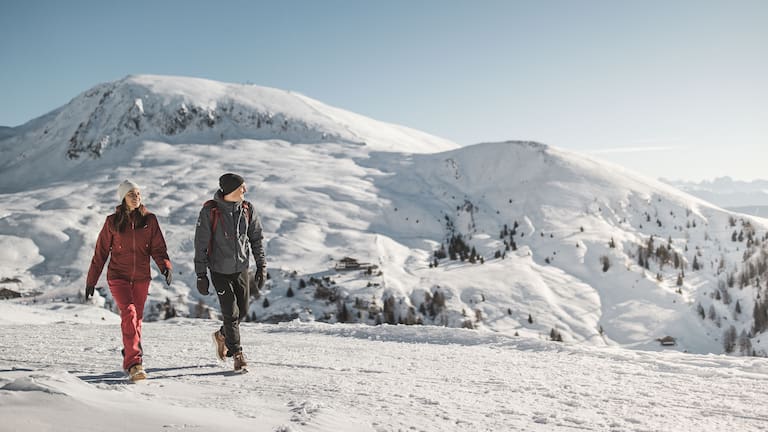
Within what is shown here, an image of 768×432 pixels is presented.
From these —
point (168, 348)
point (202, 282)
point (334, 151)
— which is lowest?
point (168, 348)

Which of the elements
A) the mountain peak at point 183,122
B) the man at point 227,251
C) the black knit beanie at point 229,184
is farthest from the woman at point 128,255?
the mountain peak at point 183,122

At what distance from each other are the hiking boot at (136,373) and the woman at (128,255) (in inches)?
3.1

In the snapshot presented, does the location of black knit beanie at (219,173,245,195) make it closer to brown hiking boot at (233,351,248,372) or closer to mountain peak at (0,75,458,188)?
brown hiking boot at (233,351,248,372)

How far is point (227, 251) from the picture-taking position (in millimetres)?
6801

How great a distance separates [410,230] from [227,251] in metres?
62.3

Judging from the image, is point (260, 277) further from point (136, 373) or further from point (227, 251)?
point (136, 373)

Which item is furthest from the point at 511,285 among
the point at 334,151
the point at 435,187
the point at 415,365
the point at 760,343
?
the point at 334,151

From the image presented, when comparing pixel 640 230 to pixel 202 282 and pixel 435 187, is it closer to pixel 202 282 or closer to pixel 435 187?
pixel 435 187

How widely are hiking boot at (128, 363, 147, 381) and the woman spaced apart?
0.08 m

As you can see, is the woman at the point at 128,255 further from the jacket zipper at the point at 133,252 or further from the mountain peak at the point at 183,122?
the mountain peak at the point at 183,122

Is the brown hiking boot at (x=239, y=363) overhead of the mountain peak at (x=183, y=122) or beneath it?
beneath

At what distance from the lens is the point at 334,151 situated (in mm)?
105438

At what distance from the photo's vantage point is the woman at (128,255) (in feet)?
20.8

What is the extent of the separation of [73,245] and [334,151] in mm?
59473
